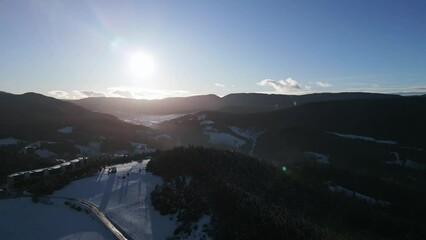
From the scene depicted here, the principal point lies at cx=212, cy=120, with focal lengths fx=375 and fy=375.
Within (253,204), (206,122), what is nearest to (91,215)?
(253,204)

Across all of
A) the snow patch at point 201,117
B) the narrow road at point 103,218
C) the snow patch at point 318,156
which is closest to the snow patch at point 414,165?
the snow patch at point 318,156

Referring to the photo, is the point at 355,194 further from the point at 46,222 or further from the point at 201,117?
the point at 201,117

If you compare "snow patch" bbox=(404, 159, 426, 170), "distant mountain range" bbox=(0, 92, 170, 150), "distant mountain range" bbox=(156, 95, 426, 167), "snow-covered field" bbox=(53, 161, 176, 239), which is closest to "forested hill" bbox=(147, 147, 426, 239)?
"snow-covered field" bbox=(53, 161, 176, 239)

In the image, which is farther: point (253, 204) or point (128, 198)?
point (128, 198)

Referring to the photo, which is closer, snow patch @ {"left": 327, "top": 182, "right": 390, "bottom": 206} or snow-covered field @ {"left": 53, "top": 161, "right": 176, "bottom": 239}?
snow-covered field @ {"left": 53, "top": 161, "right": 176, "bottom": 239}

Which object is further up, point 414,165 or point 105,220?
point 105,220

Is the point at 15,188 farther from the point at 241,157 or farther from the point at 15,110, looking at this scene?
the point at 15,110

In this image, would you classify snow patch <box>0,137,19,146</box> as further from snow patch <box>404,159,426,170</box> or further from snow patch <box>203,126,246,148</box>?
snow patch <box>404,159,426,170</box>
